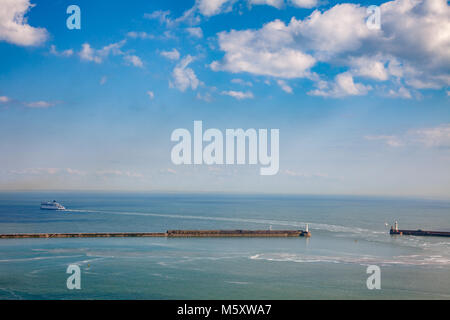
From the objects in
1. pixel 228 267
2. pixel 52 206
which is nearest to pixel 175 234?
pixel 228 267

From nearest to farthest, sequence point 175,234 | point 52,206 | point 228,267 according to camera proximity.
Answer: point 228,267 → point 175,234 → point 52,206

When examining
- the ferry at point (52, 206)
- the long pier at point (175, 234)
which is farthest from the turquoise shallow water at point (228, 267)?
the ferry at point (52, 206)

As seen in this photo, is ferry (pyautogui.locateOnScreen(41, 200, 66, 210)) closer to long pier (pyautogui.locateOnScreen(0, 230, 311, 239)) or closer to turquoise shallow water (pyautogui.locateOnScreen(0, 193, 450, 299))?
long pier (pyautogui.locateOnScreen(0, 230, 311, 239))

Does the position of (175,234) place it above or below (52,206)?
below

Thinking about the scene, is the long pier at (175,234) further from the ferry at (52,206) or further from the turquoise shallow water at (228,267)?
the ferry at (52,206)

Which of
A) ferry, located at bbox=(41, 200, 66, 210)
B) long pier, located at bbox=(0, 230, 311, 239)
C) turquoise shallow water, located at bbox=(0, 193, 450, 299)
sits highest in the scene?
ferry, located at bbox=(41, 200, 66, 210)

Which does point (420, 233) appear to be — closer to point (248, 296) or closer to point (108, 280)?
point (248, 296)

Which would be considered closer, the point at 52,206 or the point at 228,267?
the point at 228,267

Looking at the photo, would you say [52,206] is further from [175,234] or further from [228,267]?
[228,267]

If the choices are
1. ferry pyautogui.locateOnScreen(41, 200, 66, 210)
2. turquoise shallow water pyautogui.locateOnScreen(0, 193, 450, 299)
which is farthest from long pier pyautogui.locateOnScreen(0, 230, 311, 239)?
ferry pyautogui.locateOnScreen(41, 200, 66, 210)

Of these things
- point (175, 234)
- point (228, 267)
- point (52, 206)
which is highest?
point (52, 206)
